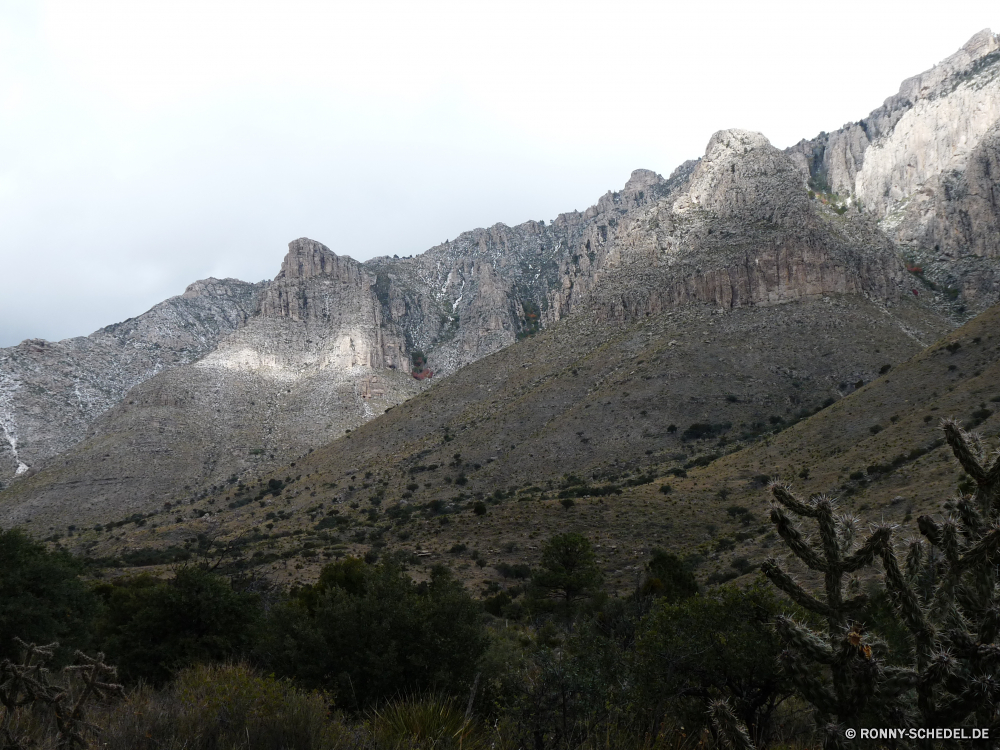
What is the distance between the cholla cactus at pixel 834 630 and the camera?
14.9 ft

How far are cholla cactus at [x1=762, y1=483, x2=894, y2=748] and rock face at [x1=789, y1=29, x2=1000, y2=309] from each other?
104844mm

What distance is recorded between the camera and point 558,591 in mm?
32438

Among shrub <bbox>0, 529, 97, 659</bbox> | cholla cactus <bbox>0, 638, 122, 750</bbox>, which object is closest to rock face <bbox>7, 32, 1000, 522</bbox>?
shrub <bbox>0, 529, 97, 659</bbox>

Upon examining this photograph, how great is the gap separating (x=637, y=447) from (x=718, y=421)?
8.67m

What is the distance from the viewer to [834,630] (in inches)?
195

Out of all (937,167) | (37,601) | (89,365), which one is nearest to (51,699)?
(37,601)

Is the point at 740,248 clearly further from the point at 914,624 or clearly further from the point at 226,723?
the point at 226,723

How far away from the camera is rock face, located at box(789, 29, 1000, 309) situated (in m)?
103

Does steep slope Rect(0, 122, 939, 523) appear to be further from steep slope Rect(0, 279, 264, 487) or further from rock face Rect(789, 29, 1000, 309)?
steep slope Rect(0, 279, 264, 487)

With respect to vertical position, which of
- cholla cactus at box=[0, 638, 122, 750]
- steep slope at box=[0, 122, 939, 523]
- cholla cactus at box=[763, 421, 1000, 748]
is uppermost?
steep slope at box=[0, 122, 939, 523]

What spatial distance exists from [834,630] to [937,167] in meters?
157

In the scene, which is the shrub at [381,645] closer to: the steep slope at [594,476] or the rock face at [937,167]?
the steep slope at [594,476]

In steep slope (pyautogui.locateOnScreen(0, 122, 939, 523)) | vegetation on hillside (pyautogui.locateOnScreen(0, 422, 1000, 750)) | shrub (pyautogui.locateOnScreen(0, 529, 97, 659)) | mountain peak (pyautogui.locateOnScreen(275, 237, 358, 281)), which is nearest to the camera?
vegetation on hillside (pyautogui.locateOnScreen(0, 422, 1000, 750))

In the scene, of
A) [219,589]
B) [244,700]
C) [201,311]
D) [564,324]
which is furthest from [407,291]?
[244,700]
